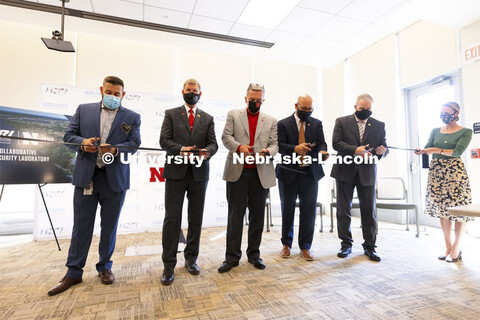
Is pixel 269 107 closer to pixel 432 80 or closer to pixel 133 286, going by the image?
pixel 432 80

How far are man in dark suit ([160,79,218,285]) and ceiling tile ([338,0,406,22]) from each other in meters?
2.71

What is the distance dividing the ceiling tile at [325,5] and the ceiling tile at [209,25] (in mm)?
1118

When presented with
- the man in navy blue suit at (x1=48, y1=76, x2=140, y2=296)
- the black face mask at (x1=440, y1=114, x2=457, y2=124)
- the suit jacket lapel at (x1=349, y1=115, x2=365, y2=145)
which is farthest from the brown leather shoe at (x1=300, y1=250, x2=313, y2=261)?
the black face mask at (x1=440, y1=114, x2=457, y2=124)

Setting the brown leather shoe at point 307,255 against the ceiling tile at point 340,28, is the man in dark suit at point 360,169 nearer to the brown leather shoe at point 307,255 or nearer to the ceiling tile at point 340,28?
the brown leather shoe at point 307,255

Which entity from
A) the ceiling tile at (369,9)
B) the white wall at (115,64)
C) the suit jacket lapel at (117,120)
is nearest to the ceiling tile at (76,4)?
the white wall at (115,64)

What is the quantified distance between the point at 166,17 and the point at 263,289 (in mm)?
3759

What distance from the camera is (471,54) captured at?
359 centimetres

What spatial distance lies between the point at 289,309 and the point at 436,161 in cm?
231

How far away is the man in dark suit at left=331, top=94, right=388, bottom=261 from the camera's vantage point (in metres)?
2.81

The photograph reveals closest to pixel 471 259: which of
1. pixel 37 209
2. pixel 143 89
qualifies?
pixel 143 89

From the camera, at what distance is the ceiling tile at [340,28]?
13.3 ft

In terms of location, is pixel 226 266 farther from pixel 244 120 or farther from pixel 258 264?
pixel 244 120

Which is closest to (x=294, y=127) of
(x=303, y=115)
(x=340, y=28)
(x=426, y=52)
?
(x=303, y=115)

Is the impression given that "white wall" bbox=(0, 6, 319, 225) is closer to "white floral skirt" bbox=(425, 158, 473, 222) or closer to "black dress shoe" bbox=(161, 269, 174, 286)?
"white floral skirt" bbox=(425, 158, 473, 222)
